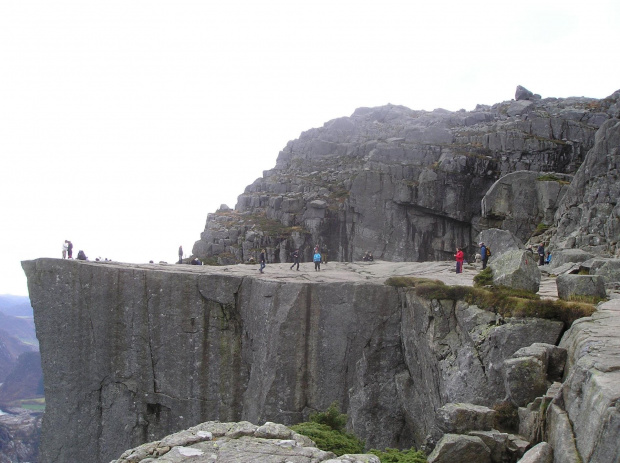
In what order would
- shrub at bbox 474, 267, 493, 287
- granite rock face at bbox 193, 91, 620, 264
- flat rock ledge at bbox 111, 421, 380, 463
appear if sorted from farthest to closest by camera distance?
granite rock face at bbox 193, 91, 620, 264
shrub at bbox 474, 267, 493, 287
flat rock ledge at bbox 111, 421, 380, 463

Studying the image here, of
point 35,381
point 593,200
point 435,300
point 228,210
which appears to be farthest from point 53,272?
point 35,381

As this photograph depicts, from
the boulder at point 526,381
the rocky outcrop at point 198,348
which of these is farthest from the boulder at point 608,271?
the boulder at point 526,381

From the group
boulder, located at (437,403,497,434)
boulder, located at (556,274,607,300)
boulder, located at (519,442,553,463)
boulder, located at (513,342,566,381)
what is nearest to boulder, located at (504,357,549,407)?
boulder, located at (513,342,566,381)

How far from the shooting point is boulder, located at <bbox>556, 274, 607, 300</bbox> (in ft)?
56.2

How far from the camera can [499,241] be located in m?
29.9

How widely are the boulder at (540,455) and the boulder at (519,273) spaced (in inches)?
385

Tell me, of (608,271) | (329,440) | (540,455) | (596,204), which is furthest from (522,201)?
(540,455)

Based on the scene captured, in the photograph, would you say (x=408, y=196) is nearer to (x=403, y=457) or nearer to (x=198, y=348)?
(x=198, y=348)

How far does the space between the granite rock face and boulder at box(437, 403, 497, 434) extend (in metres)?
46.3

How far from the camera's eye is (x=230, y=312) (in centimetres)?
2919

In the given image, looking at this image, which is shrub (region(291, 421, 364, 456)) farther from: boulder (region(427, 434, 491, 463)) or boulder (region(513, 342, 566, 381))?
boulder (region(513, 342, 566, 381))

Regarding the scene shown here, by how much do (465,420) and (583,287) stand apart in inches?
320

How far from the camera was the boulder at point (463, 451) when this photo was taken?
439 inches

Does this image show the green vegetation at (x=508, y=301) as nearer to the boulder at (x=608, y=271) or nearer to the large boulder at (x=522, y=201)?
the boulder at (x=608, y=271)
